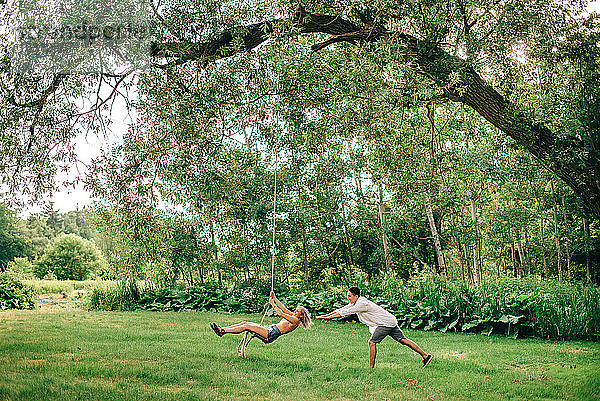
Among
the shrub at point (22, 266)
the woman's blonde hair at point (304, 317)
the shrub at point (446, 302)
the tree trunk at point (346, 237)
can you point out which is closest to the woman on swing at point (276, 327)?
the woman's blonde hair at point (304, 317)

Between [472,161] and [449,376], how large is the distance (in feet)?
24.8

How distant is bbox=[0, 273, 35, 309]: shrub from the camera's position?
12039 millimetres

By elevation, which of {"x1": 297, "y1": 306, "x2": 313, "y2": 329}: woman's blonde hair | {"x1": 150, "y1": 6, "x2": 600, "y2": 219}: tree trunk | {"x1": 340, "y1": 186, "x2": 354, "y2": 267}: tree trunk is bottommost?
{"x1": 297, "y1": 306, "x2": 313, "y2": 329}: woman's blonde hair

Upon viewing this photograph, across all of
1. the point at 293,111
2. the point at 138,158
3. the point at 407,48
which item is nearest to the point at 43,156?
the point at 138,158

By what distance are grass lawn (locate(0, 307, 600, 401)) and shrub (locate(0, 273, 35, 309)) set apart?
13.2ft

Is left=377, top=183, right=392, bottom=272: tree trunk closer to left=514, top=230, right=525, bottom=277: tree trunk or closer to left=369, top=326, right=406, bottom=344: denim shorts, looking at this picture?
left=514, top=230, right=525, bottom=277: tree trunk

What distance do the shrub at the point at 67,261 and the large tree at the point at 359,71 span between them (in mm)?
18721

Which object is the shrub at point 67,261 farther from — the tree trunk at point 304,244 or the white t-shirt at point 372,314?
the white t-shirt at point 372,314

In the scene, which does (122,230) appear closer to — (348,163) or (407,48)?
(407,48)

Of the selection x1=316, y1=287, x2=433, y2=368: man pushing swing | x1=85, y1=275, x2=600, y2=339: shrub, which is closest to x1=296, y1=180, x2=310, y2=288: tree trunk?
x1=85, y1=275, x2=600, y2=339: shrub

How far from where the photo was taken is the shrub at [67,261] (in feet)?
80.6

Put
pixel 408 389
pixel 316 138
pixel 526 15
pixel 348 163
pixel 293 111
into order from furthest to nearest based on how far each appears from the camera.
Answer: pixel 348 163
pixel 316 138
pixel 293 111
pixel 526 15
pixel 408 389

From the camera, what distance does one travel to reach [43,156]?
789cm

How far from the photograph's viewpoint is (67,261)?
25.1 meters
